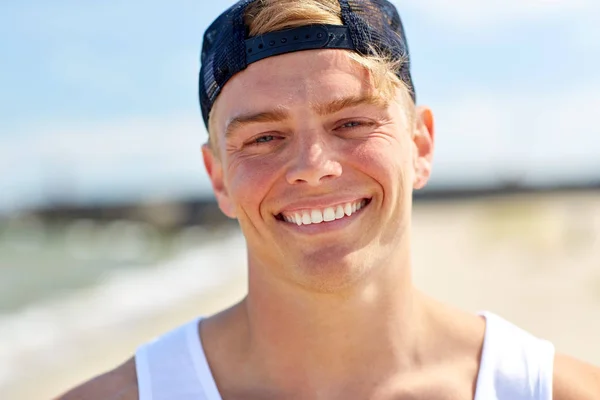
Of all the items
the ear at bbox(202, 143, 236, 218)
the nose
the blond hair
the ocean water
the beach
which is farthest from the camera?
the ocean water

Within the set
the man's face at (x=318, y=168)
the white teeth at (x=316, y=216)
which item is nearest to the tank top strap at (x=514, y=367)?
the man's face at (x=318, y=168)

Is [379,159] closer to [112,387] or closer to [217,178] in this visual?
[217,178]

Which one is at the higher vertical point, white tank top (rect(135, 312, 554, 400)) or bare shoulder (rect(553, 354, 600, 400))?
white tank top (rect(135, 312, 554, 400))

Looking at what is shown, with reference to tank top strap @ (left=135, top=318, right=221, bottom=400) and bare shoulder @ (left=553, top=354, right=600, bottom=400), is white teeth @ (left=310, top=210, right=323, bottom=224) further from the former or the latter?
bare shoulder @ (left=553, top=354, right=600, bottom=400)

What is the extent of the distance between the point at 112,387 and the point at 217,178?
0.89 meters

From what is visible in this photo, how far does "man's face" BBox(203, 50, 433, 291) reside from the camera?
7.86ft

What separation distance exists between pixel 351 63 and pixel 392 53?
23cm

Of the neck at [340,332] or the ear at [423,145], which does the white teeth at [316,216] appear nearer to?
the neck at [340,332]

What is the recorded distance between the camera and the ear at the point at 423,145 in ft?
9.18

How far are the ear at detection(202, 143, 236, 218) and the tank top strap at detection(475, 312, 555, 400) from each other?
1.07 meters

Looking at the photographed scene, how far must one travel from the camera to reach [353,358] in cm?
262

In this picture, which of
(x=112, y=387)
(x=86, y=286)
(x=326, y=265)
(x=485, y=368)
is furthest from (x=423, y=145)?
(x=86, y=286)

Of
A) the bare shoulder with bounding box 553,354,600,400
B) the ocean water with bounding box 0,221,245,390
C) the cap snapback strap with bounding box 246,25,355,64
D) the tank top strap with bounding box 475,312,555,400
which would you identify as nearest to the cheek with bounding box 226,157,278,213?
the cap snapback strap with bounding box 246,25,355,64

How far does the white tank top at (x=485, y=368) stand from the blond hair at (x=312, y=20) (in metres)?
0.98
